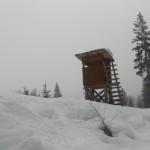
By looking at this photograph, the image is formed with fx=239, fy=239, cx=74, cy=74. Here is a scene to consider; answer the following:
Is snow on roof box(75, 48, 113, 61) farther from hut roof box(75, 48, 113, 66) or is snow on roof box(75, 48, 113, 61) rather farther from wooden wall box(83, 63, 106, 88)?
wooden wall box(83, 63, 106, 88)

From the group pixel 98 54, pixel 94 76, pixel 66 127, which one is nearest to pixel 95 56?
pixel 98 54

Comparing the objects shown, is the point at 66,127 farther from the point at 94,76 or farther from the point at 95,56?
the point at 95,56

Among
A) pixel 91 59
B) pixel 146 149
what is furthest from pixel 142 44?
pixel 146 149

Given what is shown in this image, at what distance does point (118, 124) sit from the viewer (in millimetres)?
9336

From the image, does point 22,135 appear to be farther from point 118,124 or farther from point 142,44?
point 142,44

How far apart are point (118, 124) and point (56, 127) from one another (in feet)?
8.65

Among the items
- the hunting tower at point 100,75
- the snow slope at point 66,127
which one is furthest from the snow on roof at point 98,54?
the snow slope at point 66,127

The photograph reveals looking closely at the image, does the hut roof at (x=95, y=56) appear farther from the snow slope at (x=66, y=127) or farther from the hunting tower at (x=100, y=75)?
the snow slope at (x=66, y=127)

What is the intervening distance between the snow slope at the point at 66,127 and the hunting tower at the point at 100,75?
4.47 m

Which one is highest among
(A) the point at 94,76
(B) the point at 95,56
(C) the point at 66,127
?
(B) the point at 95,56

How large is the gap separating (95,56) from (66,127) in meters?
8.92

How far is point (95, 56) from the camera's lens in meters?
16.5

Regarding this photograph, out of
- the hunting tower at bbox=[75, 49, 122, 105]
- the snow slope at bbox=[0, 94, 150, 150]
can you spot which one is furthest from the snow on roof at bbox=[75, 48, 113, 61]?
the snow slope at bbox=[0, 94, 150, 150]

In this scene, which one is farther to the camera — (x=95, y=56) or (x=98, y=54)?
(x=95, y=56)
